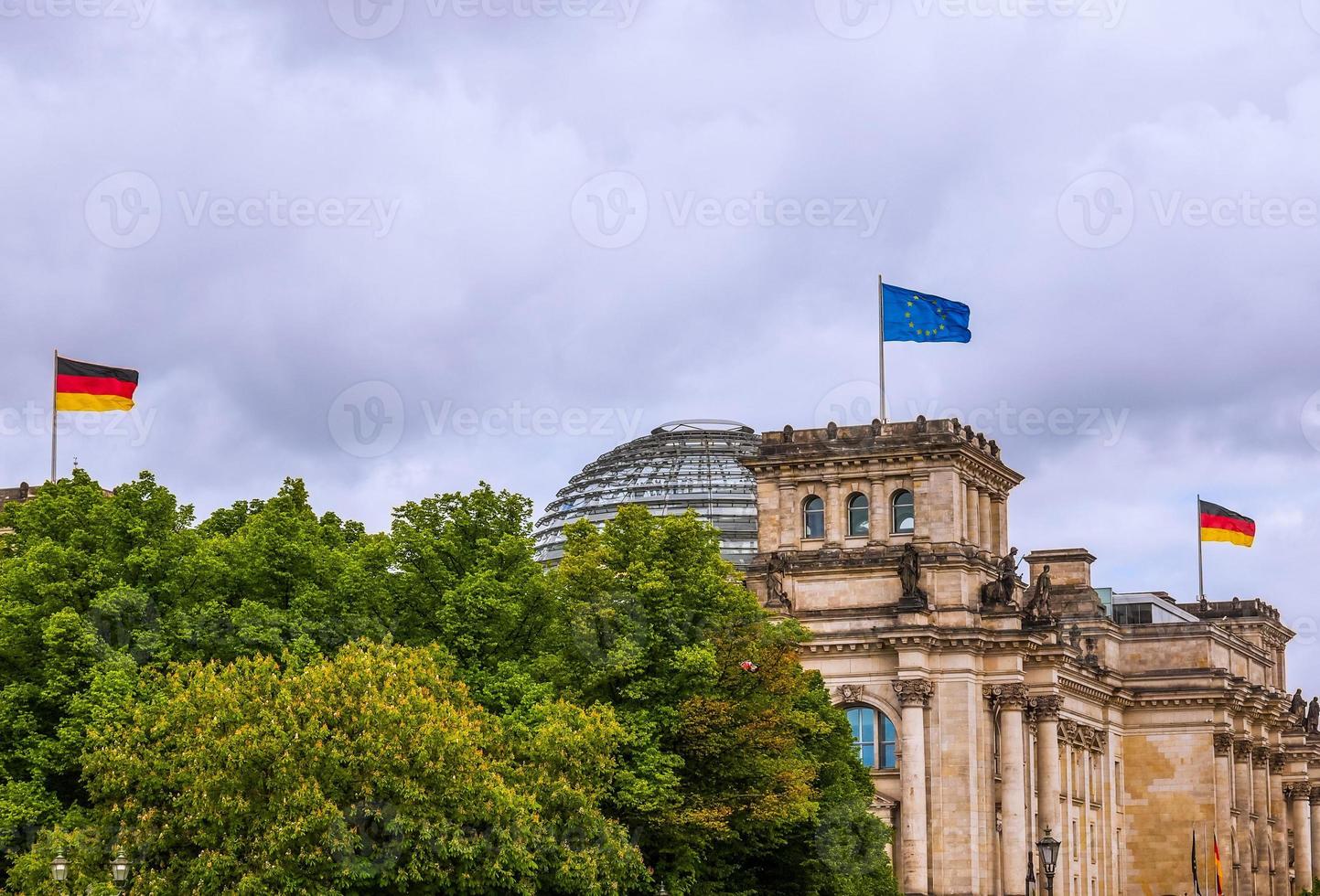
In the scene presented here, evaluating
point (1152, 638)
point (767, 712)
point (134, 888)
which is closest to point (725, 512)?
point (1152, 638)

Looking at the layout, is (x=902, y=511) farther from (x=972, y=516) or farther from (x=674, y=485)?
(x=674, y=485)

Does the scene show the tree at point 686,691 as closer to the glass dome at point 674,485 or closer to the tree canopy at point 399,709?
the tree canopy at point 399,709

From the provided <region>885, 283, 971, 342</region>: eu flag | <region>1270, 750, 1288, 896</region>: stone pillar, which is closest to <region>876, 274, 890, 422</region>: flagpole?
<region>885, 283, 971, 342</region>: eu flag

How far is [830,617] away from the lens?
111688 mm

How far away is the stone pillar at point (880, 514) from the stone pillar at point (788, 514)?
165 inches

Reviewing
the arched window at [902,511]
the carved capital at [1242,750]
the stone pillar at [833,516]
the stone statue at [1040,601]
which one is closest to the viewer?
the arched window at [902,511]

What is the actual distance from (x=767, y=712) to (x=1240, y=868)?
67912mm

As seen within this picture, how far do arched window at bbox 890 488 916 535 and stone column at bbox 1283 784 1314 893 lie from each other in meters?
61.8

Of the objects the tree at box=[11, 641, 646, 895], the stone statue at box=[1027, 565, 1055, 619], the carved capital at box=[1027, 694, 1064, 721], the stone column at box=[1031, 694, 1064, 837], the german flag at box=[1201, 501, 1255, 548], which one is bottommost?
the tree at box=[11, 641, 646, 895]

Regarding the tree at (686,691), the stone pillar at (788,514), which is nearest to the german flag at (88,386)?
the tree at (686,691)

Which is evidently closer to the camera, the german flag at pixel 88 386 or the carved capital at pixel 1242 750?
the german flag at pixel 88 386

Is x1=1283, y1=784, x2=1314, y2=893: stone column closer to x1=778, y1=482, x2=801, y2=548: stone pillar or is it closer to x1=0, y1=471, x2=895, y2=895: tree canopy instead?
x1=778, y1=482, x2=801, y2=548: stone pillar

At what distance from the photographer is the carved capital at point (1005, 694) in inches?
4350

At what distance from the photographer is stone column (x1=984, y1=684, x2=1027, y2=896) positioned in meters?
110
